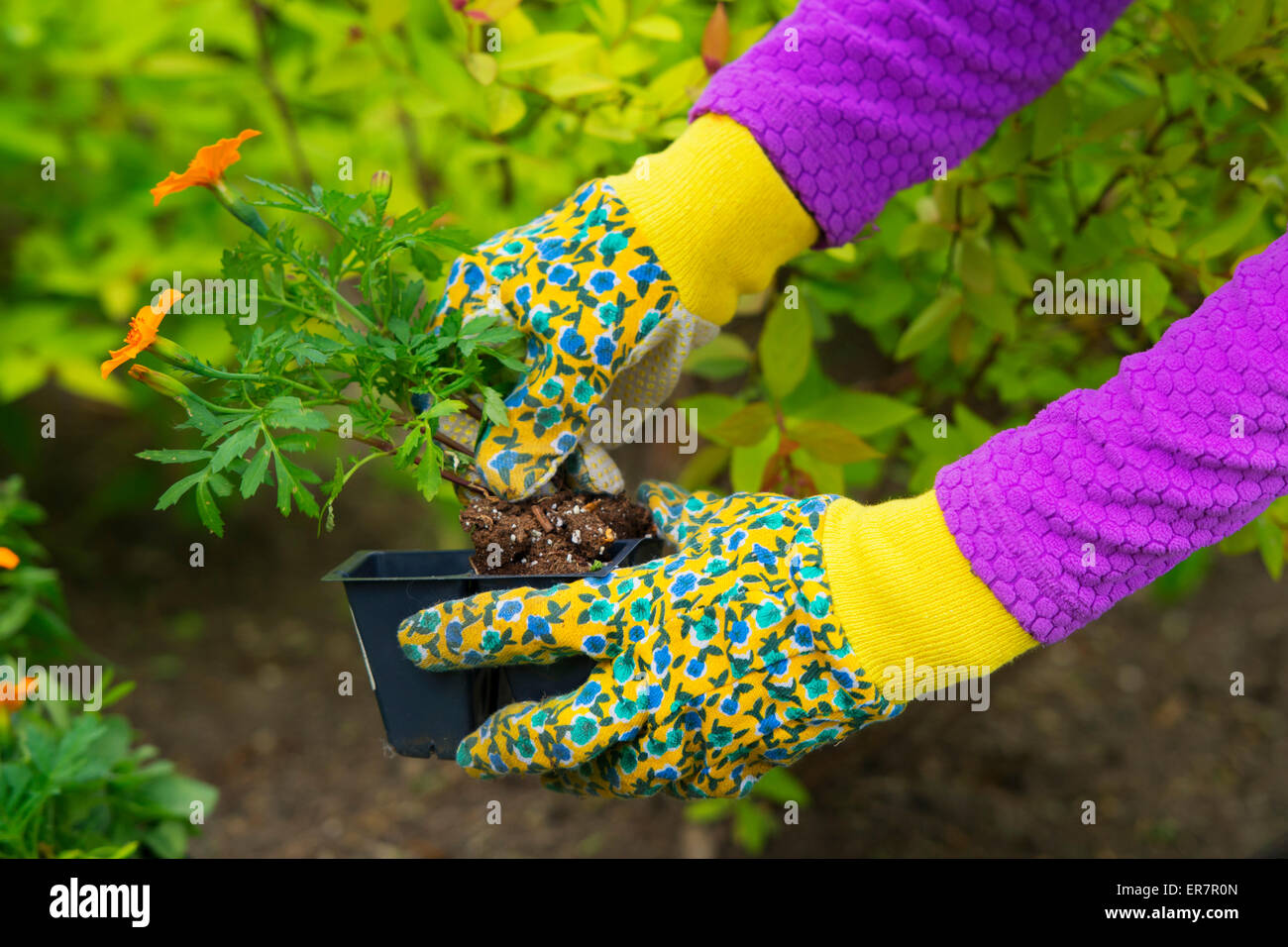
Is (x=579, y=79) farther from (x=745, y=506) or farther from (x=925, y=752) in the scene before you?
(x=925, y=752)

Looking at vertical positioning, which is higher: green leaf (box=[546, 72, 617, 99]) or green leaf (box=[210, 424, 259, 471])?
green leaf (box=[546, 72, 617, 99])

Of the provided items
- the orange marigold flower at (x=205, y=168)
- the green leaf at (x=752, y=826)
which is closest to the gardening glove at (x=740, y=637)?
the orange marigold flower at (x=205, y=168)

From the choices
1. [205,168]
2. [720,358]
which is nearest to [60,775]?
[205,168]

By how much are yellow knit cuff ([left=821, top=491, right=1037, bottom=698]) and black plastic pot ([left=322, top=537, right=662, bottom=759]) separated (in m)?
0.24

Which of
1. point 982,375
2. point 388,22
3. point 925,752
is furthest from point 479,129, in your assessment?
point 925,752

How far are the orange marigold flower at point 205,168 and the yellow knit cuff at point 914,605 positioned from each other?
68cm

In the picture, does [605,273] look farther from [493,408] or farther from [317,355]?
[317,355]

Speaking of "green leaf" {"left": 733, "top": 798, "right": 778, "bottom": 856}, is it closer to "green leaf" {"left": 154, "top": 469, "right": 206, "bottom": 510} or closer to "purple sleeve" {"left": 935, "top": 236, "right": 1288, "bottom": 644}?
"purple sleeve" {"left": 935, "top": 236, "right": 1288, "bottom": 644}

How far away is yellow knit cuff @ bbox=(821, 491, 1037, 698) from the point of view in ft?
3.00

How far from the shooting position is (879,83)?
113 cm

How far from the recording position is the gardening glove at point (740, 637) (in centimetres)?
92

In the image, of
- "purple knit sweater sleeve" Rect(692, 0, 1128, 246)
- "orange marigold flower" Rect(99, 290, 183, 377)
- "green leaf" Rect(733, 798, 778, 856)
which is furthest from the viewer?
"green leaf" Rect(733, 798, 778, 856)

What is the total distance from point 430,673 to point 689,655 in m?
0.30

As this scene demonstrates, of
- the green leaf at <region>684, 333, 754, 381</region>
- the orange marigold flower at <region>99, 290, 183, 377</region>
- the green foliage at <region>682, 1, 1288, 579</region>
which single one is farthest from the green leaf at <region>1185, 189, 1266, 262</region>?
the orange marigold flower at <region>99, 290, 183, 377</region>
